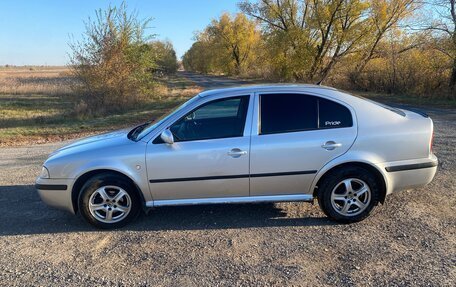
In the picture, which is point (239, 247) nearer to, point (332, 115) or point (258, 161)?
point (258, 161)

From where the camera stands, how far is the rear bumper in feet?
13.6

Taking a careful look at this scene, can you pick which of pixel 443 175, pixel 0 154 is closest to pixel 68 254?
pixel 443 175

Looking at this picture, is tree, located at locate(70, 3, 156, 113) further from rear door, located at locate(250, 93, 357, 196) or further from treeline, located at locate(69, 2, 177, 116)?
rear door, located at locate(250, 93, 357, 196)

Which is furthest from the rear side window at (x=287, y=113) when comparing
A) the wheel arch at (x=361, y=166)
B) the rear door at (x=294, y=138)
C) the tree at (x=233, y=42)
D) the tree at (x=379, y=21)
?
the tree at (x=233, y=42)

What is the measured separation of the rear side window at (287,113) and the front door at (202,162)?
0.23 meters

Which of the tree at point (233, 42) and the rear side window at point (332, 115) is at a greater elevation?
the tree at point (233, 42)

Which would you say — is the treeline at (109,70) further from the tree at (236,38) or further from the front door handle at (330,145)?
the tree at (236,38)

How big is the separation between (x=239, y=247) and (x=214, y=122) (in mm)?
1643

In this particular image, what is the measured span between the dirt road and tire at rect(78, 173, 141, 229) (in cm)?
14

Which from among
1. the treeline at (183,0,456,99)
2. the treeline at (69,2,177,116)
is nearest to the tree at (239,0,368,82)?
the treeline at (183,0,456,99)

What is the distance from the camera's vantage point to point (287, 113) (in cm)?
419

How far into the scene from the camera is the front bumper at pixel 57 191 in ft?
13.6

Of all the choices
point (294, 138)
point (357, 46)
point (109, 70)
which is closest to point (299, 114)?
point (294, 138)

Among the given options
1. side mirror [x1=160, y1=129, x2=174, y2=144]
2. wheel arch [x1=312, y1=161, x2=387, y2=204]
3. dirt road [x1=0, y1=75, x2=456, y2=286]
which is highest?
side mirror [x1=160, y1=129, x2=174, y2=144]
